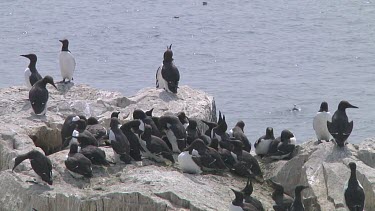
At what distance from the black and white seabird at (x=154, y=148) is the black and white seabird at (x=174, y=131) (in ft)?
1.59

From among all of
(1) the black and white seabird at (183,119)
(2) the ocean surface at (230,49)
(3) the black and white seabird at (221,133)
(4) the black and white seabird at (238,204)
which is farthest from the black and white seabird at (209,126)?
(2) the ocean surface at (230,49)

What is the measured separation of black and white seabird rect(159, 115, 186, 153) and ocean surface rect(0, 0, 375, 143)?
6169 millimetres

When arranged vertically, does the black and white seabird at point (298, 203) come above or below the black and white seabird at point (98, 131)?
below

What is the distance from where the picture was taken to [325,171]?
15656 millimetres

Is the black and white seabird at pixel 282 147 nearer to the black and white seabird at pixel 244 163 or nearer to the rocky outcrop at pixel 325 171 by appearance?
the rocky outcrop at pixel 325 171

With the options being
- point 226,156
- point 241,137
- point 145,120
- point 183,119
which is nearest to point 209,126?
point 183,119

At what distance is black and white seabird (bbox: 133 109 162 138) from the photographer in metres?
16.6

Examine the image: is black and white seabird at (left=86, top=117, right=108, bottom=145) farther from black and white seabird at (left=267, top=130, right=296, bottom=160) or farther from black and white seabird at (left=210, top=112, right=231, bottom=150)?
black and white seabird at (left=267, top=130, right=296, bottom=160)

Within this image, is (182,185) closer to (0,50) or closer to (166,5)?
(0,50)

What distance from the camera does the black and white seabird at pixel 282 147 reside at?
17002 mm

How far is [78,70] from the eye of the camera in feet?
95.2

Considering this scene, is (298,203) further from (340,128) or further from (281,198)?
(340,128)

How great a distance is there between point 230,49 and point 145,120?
51.1ft

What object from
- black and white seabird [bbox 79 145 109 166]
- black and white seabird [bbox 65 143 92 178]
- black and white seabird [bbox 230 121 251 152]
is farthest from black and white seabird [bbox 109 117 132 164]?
black and white seabird [bbox 230 121 251 152]
